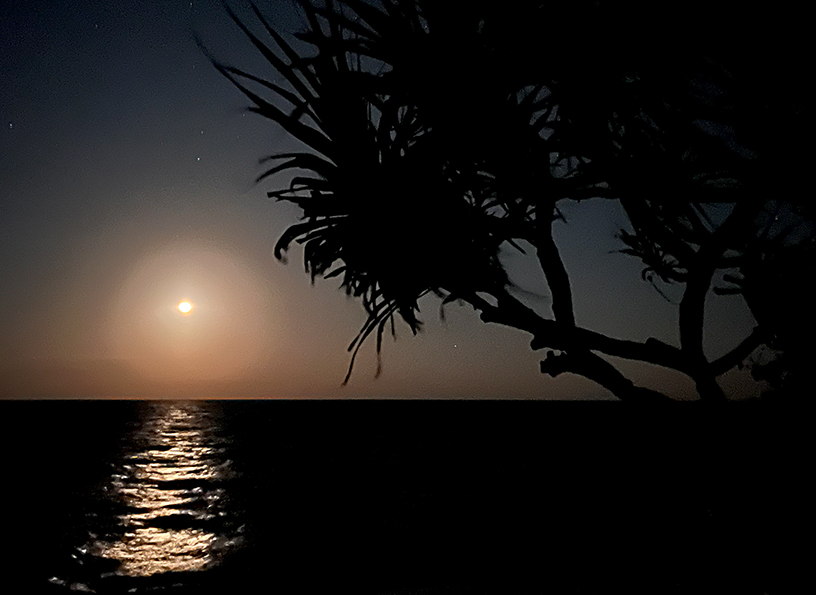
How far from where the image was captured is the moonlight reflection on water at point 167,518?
7.52 metres

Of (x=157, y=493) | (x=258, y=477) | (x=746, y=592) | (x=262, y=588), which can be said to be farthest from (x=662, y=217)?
(x=258, y=477)

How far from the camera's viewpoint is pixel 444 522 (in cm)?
851

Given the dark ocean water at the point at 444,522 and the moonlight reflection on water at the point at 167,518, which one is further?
the moonlight reflection on water at the point at 167,518

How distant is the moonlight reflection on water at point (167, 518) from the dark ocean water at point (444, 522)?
58 mm

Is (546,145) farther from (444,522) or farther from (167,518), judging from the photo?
(167,518)

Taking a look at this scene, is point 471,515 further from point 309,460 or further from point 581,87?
point 309,460

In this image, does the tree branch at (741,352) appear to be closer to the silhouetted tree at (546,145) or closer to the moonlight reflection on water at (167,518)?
the silhouetted tree at (546,145)

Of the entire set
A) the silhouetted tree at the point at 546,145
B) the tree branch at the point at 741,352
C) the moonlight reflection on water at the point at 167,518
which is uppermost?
the silhouetted tree at the point at 546,145

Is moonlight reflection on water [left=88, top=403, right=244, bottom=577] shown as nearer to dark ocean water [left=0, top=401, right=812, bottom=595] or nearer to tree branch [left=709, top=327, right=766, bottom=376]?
dark ocean water [left=0, top=401, right=812, bottom=595]

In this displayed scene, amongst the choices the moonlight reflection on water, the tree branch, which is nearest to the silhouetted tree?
the tree branch

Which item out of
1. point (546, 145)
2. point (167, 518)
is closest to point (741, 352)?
point (546, 145)

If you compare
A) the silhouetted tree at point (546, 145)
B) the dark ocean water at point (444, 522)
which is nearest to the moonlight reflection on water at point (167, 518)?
the dark ocean water at point (444, 522)

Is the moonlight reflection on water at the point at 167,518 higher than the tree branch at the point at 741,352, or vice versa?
the tree branch at the point at 741,352

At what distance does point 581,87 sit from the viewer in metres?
1.82
